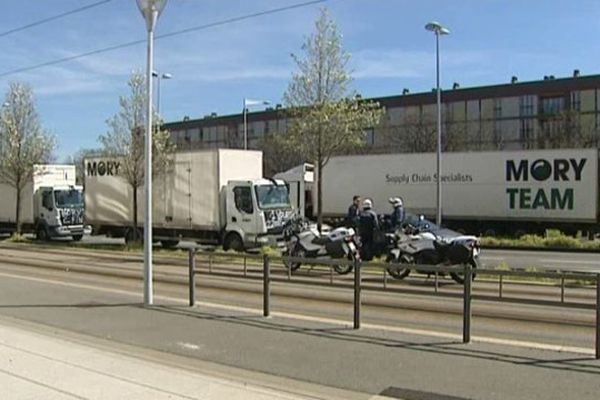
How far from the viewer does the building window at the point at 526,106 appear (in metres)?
97.9

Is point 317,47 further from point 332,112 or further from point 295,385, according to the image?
point 295,385

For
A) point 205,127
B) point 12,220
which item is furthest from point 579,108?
point 12,220

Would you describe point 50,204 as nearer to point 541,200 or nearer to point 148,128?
Result: point 541,200

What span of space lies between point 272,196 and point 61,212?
12.8m

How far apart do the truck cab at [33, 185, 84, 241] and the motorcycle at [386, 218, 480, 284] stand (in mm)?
19570

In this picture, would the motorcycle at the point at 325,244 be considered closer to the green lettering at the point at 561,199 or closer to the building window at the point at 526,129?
the green lettering at the point at 561,199

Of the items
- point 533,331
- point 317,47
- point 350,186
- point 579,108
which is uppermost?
Answer: point 579,108

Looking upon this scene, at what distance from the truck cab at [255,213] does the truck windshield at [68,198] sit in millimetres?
11292

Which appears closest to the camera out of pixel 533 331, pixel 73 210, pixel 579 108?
pixel 533 331

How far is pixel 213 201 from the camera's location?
81.7ft

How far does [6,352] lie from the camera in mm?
8102

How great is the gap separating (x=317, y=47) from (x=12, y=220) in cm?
2005

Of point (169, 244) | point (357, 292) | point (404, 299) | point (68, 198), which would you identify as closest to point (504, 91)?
point (68, 198)

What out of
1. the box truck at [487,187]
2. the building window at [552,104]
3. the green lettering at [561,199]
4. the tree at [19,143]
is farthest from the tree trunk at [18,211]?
the building window at [552,104]
